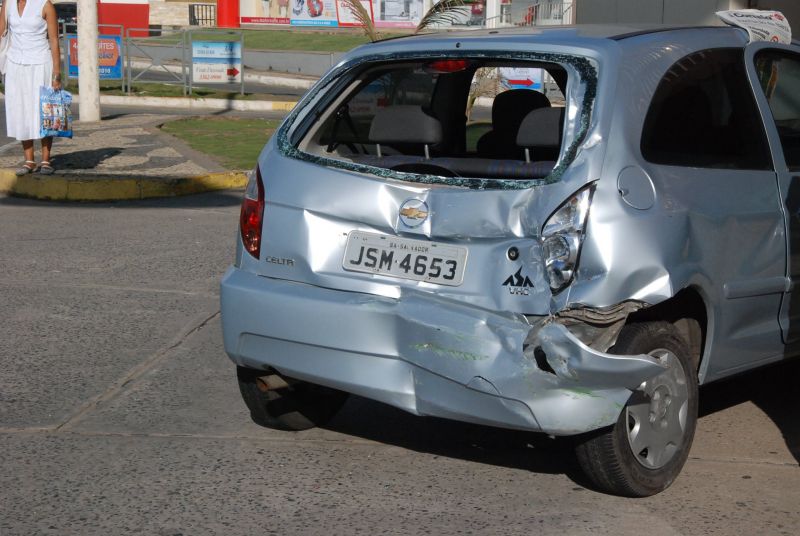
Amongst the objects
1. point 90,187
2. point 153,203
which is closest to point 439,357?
point 153,203

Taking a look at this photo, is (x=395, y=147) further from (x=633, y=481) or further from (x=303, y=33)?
(x=303, y=33)

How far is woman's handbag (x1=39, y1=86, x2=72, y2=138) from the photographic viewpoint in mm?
11609

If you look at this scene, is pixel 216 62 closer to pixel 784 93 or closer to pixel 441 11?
pixel 441 11

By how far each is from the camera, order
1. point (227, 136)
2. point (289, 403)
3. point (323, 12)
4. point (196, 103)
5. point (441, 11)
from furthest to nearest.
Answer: point (323, 12) → point (196, 103) → point (441, 11) → point (227, 136) → point (289, 403)

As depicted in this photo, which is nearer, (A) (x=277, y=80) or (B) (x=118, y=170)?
(B) (x=118, y=170)

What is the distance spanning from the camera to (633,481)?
4.26 metres

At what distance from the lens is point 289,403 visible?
5039mm

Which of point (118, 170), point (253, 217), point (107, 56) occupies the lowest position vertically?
point (118, 170)

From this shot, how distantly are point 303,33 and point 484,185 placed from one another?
44803 mm

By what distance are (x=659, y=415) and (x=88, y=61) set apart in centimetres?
1601

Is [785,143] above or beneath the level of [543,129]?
beneath

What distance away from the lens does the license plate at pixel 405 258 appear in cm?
418

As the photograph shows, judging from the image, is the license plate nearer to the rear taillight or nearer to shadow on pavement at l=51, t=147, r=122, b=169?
the rear taillight

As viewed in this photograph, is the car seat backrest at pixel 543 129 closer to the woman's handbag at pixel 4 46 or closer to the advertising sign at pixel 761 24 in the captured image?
the advertising sign at pixel 761 24
